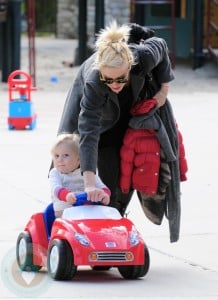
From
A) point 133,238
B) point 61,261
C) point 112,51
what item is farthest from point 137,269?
point 112,51

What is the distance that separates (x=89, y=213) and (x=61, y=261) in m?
0.33

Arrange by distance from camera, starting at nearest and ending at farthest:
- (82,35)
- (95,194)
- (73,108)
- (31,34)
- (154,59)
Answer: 1. (95,194)
2. (154,59)
3. (73,108)
4. (31,34)
5. (82,35)

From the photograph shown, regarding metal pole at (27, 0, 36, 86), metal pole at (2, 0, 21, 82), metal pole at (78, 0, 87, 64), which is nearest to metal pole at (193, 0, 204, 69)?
metal pole at (78, 0, 87, 64)

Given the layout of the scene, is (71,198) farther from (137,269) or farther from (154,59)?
(154,59)

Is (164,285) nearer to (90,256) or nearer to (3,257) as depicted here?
(90,256)

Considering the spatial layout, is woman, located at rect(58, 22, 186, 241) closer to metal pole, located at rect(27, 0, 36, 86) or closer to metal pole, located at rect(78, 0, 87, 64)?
metal pole, located at rect(27, 0, 36, 86)

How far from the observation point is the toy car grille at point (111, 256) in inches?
231

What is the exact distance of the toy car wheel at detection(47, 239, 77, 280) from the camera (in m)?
5.87

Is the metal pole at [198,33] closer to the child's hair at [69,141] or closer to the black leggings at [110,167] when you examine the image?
the black leggings at [110,167]

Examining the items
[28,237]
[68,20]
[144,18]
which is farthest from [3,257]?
[68,20]

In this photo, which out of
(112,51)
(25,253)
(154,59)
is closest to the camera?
(112,51)

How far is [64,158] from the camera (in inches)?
243

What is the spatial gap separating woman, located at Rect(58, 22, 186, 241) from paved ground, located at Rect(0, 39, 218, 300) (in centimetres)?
52

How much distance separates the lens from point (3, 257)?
6719 mm
